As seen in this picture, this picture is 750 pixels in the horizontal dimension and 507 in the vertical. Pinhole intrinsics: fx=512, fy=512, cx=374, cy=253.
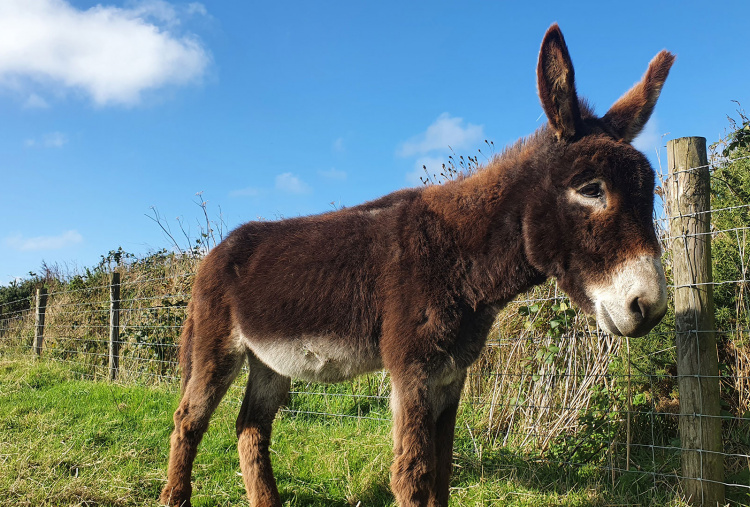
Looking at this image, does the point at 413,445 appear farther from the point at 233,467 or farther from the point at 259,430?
the point at 233,467

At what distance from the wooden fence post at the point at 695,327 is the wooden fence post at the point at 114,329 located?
890 centimetres

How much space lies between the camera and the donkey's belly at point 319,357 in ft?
10.9

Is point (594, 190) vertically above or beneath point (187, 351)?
above

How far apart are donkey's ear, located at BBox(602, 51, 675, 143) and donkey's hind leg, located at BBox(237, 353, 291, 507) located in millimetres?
3089

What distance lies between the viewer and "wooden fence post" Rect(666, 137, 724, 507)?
3.65 meters

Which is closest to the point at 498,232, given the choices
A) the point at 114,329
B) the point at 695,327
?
the point at 695,327

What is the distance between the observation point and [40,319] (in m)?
12.3

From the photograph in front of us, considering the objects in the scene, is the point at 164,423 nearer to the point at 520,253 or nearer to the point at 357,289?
the point at 357,289

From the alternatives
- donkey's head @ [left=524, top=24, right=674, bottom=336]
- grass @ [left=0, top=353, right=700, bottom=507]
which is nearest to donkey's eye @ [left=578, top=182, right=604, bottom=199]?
donkey's head @ [left=524, top=24, right=674, bottom=336]

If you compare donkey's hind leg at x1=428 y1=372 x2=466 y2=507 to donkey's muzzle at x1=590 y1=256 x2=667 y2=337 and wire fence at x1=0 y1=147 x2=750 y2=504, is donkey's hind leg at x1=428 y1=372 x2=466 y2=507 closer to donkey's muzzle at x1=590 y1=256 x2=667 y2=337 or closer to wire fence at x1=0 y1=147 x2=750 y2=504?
donkey's muzzle at x1=590 y1=256 x2=667 y2=337

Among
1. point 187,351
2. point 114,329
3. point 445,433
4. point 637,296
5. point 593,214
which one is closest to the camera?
point 637,296

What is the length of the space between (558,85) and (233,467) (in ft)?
13.9

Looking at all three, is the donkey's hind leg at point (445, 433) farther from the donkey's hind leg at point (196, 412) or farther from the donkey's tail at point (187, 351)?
the donkey's tail at point (187, 351)

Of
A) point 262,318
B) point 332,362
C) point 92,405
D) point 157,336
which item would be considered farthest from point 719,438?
point 157,336
